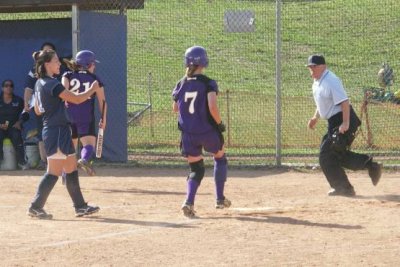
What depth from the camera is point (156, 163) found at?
47.7ft

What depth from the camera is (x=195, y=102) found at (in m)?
8.90

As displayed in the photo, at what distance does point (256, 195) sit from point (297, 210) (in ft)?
4.93

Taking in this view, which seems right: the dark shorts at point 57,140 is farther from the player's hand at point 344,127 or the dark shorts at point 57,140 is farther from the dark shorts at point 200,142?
the player's hand at point 344,127

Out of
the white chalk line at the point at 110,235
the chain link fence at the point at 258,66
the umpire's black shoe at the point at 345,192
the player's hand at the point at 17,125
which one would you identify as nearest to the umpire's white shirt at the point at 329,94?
the umpire's black shoe at the point at 345,192

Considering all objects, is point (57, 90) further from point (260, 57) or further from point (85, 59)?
point (260, 57)

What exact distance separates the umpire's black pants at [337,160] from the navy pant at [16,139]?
5711mm

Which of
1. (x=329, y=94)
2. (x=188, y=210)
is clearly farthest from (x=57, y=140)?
(x=329, y=94)

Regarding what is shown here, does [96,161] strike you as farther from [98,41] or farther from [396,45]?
[396,45]

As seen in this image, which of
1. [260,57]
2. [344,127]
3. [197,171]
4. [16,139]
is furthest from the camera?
[260,57]

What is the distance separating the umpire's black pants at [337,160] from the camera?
10.5 meters

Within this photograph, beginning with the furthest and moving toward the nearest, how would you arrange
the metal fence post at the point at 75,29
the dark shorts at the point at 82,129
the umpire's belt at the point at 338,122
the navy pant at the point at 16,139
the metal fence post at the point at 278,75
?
the navy pant at the point at 16,139, the metal fence post at the point at 75,29, the metal fence post at the point at 278,75, the dark shorts at the point at 82,129, the umpire's belt at the point at 338,122

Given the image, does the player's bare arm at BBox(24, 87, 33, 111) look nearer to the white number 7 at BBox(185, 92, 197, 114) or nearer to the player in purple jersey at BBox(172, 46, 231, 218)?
the player in purple jersey at BBox(172, 46, 231, 218)

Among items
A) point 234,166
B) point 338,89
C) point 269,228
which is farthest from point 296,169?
point 269,228

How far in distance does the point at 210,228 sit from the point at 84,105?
12.2 feet
